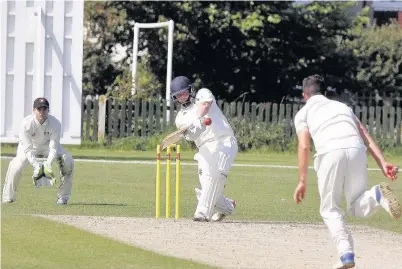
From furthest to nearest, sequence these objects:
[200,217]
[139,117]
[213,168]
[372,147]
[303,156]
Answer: [139,117] → [200,217] → [213,168] → [372,147] → [303,156]

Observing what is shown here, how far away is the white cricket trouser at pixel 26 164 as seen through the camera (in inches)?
736

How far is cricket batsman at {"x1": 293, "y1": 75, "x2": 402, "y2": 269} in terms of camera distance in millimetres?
11953

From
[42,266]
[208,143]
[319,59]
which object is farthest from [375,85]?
[42,266]

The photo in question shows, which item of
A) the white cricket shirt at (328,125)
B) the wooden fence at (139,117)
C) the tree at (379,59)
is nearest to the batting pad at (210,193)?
the white cricket shirt at (328,125)

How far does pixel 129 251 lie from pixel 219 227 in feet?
7.32

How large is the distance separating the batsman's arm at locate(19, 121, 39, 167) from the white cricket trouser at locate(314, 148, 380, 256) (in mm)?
7206

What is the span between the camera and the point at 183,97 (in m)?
15.8

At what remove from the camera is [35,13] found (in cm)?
3397

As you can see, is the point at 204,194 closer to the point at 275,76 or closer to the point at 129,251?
the point at 129,251

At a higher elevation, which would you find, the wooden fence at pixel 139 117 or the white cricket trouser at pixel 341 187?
the white cricket trouser at pixel 341 187

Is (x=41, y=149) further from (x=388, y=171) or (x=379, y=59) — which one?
(x=379, y=59)

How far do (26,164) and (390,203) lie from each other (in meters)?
8.11

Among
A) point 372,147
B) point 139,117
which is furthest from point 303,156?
point 139,117

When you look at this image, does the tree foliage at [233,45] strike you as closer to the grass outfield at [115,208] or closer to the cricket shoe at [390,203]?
the grass outfield at [115,208]
